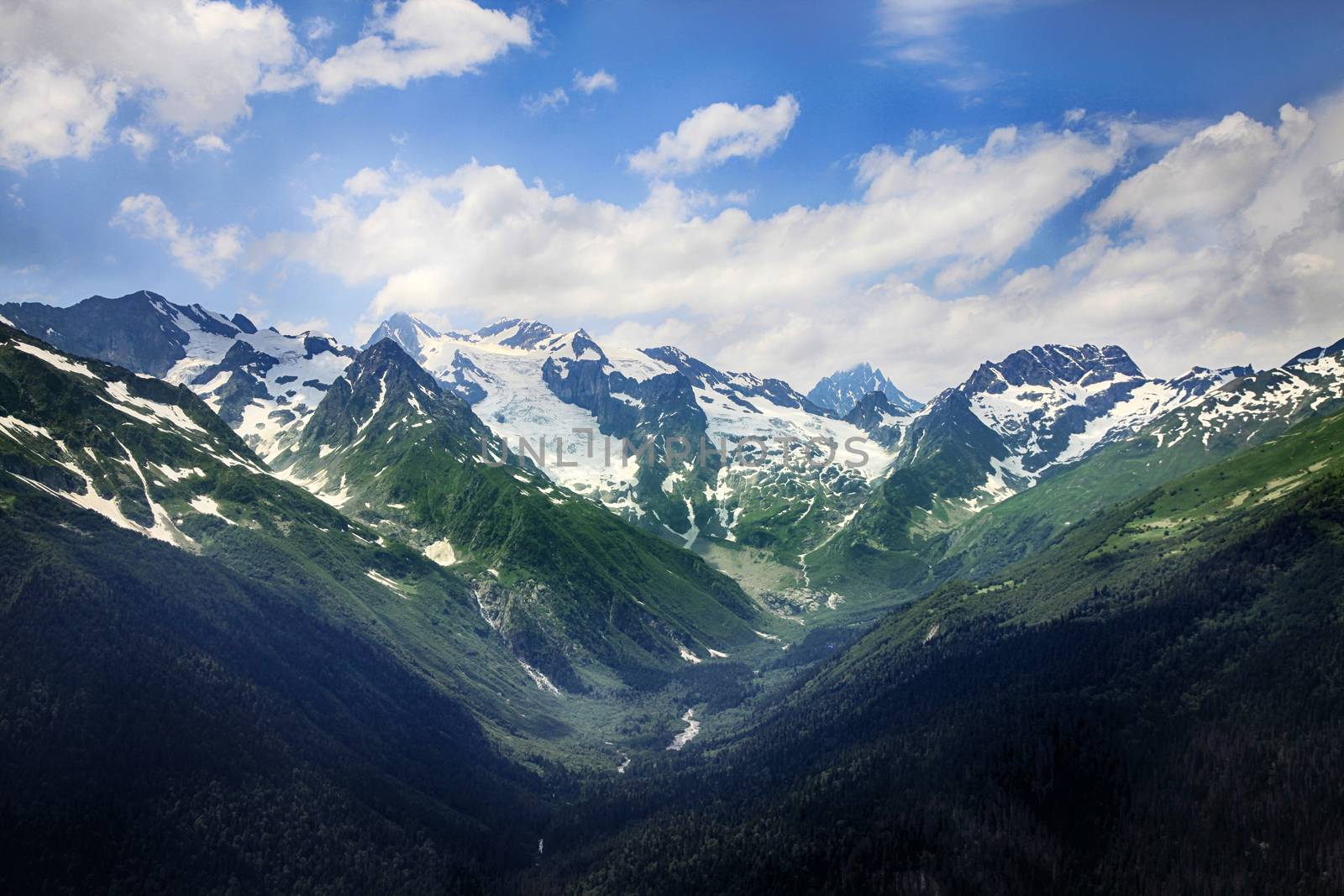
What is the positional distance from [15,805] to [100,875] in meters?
24.1

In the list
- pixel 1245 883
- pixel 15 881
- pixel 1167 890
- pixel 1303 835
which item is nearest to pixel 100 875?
pixel 15 881

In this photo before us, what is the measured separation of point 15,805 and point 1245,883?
267 meters

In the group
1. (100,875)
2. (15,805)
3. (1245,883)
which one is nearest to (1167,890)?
(1245,883)

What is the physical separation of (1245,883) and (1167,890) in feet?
51.6

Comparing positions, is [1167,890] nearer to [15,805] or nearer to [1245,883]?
[1245,883]

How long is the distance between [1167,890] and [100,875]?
233 metres

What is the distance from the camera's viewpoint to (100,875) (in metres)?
199

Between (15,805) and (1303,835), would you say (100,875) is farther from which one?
(1303,835)

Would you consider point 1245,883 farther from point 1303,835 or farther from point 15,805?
point 15,805

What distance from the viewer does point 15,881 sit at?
187625 mm

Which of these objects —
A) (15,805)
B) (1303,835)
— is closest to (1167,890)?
(1303,835)

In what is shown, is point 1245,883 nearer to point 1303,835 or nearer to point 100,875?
point 1303,835

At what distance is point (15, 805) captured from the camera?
648ft

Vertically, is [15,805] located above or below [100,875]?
above
